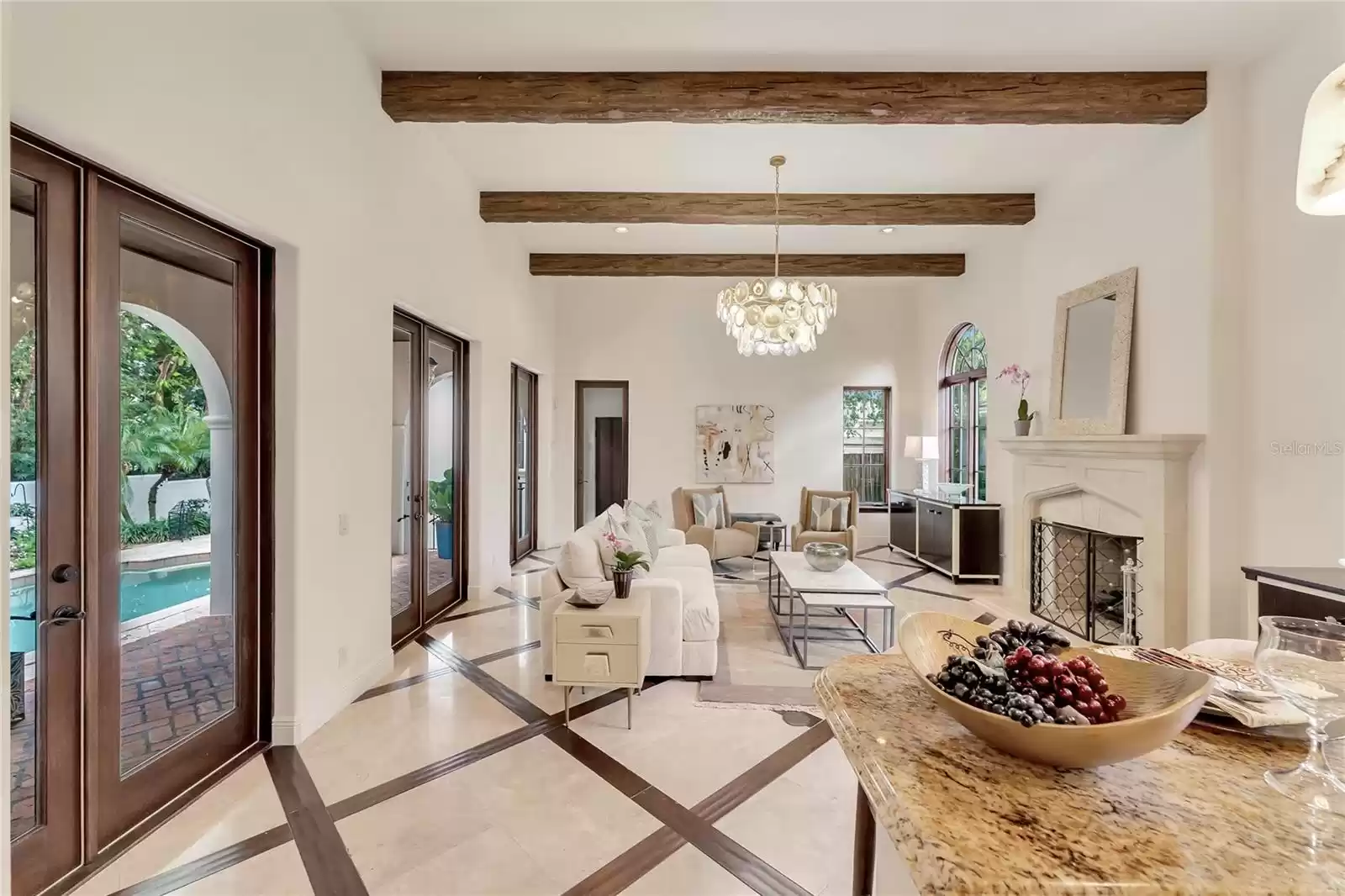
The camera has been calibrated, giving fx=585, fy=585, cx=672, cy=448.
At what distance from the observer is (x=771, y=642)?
400cm

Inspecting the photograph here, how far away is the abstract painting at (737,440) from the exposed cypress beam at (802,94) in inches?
181

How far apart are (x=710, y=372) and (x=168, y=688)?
624 centimetres

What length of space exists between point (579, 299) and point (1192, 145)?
19.7 ft

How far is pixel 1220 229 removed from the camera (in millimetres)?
3213

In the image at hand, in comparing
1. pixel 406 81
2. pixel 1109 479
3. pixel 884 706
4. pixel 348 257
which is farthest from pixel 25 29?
pixel 1109 479

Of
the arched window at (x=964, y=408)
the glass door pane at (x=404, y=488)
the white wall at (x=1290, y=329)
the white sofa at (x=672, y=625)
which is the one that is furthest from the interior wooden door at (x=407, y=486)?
the arched window at (x=964, y=408)

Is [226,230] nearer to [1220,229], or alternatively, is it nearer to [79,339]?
[79,339]

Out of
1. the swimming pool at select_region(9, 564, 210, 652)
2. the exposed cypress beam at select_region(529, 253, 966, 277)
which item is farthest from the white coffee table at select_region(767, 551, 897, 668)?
the exposed cypress beam at select_region(529, 253, 966, 277)

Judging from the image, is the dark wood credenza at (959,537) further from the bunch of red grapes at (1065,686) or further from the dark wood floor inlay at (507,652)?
the bunch of red grapes at (1065,686)

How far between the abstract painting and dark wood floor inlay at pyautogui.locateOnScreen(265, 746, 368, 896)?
5.66 metres

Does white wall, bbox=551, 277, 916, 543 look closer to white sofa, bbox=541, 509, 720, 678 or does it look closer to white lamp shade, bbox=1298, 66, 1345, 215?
white sofa, bbox=541, 509, 720, 678

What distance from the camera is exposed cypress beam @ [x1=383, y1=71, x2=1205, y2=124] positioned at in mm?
3125

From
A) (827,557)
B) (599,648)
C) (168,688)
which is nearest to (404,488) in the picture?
(168,688)

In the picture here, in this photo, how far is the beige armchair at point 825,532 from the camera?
5.83m
